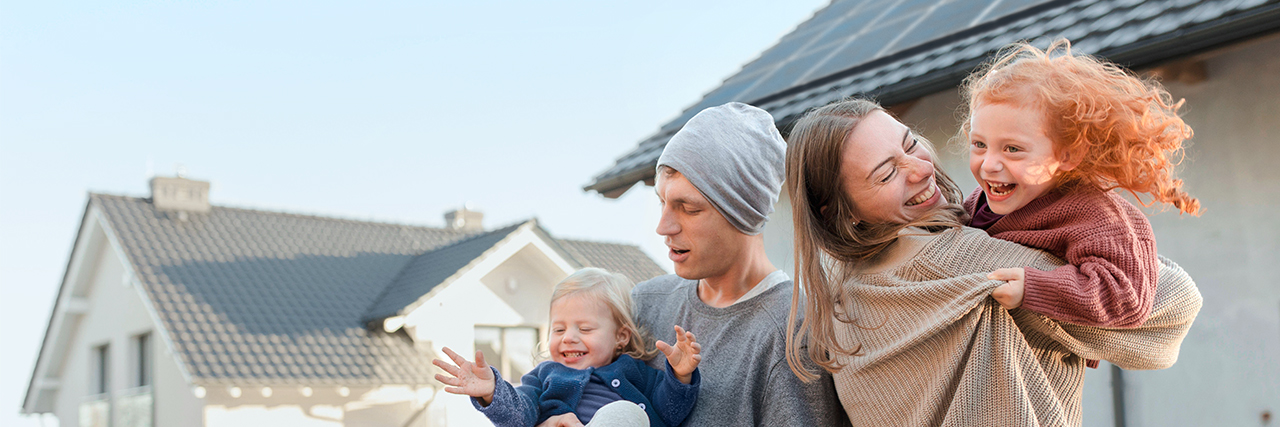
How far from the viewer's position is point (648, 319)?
295 centimetres

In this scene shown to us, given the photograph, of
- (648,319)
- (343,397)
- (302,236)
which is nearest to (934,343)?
(648,319)

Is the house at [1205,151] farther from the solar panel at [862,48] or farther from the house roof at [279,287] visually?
the house roof at [279,287]

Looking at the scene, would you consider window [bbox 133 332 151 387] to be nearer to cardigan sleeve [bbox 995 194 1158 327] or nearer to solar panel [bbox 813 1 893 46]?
solar panel [bbox 813 1 893 46]

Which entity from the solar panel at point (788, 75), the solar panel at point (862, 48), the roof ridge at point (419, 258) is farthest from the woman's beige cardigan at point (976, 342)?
the roof ridge at point (419, 258)

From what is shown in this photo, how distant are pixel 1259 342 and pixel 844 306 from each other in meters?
3.09

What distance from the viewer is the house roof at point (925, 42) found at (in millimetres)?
3885

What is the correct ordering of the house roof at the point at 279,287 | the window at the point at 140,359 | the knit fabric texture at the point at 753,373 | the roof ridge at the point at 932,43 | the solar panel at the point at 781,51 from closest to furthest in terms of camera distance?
the knit fabric texture at the point at 753,373 < the roof ridge at the point at 932,43 < the solar panel at the point at 781,51 < the house roof at the point at 279,287 < the window at the point at 140,359

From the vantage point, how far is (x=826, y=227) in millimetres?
2170

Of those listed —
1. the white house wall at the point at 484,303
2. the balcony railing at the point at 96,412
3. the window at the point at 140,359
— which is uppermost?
the white house wall at the point at 484,303

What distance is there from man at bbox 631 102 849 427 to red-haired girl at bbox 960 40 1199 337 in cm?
67

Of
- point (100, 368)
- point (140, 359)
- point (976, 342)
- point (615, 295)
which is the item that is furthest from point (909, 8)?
point (100, 368)

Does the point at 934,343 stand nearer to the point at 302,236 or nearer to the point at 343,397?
the point at 343,397

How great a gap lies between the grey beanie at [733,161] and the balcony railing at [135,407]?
1490 centimetres

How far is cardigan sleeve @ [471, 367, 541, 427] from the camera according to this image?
2465 mm
